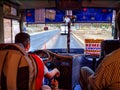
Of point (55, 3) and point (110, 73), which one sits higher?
point (55, 3)

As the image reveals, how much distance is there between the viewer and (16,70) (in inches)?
74.0

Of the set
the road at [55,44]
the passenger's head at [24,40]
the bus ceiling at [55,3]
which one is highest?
the bus ceiling at [55,3]

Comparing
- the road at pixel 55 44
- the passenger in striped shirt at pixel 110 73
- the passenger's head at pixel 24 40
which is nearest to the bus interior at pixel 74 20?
the road at pixel 55 44

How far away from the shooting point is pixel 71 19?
5512mm

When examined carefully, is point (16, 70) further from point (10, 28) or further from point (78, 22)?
point (78, 22)

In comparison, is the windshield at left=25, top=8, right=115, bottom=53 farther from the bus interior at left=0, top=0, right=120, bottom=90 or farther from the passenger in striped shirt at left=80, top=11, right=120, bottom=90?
the passenger in striped shirt at left=80, top=11, right=120, bottom=90

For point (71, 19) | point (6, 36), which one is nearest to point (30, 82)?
point (6, 36)

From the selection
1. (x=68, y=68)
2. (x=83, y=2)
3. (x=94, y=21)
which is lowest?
(x=68, y=68)

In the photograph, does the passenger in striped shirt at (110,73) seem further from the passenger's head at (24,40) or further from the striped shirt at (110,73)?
the passenger's head at (24,40)

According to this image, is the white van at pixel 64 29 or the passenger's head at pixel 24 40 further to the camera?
the white van at pixel 64 29

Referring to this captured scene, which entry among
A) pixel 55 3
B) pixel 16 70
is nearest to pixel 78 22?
pixel 55 3

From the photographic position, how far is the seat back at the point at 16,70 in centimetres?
187

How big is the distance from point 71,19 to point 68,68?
4.62 ft

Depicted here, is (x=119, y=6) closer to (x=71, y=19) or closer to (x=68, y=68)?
(x=71, y=19)
